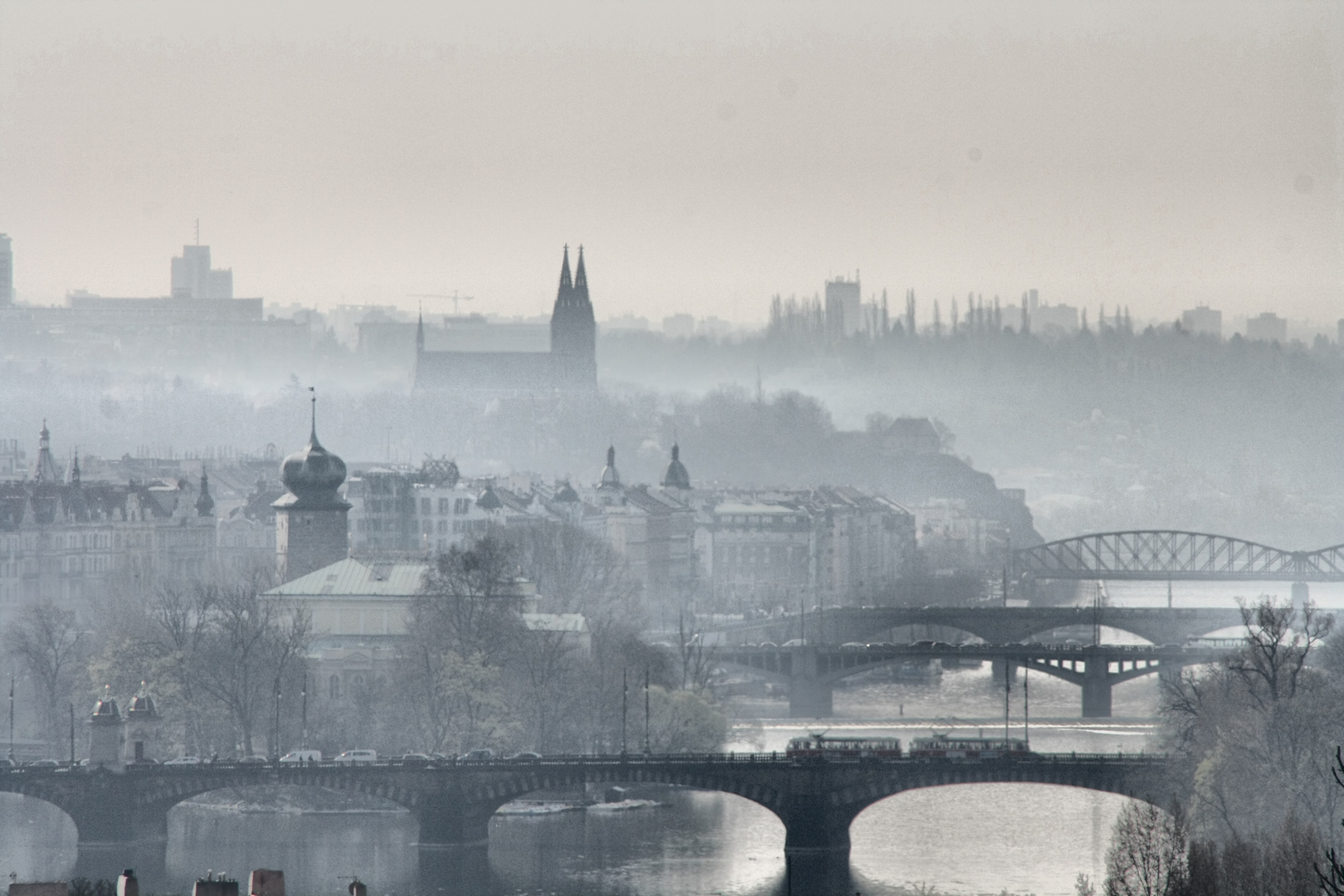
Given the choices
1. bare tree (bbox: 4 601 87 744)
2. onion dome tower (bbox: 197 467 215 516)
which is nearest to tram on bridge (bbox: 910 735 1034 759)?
bare tree (bbox: 4 601 87 744)

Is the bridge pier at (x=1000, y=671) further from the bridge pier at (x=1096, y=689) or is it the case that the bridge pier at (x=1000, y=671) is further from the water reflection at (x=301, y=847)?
the water reflection at (x=301, y=847)

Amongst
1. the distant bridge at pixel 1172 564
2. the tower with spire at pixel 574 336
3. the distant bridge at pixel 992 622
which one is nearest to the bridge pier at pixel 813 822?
the distant bridge at pixel 992 622

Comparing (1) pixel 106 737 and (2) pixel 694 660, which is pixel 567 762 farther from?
(2) pixel 694 660

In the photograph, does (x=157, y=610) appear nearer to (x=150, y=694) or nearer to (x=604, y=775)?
(x=150, y=694)

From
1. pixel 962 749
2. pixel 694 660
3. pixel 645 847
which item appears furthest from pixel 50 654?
pixel 962 749

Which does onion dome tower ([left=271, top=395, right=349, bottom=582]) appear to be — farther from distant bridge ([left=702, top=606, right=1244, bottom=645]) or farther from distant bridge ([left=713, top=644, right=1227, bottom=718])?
distant bridge ([left=702, top=606, right=1244, bottom=645])

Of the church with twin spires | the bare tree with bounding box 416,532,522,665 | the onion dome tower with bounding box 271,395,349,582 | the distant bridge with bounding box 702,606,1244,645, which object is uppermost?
the church with twin spires

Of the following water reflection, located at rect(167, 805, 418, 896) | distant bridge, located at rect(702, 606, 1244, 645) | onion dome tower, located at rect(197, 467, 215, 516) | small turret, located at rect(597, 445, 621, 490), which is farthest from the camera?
small turret, located at rect(597, 445, 621, 490)
